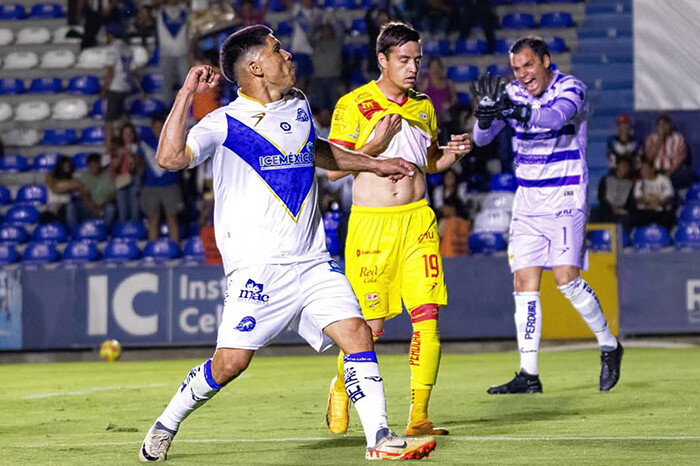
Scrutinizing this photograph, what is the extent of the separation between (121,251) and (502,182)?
5389mm

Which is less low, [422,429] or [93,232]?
[93,232]

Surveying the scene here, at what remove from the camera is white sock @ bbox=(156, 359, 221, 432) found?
20.2 feet

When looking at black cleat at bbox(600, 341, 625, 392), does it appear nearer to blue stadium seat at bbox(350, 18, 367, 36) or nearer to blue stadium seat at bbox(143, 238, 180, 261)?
blue stadium seat at bbox(143, 238, 180, 261)

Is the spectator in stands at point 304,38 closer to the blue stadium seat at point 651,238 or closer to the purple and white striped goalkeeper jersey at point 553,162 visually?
the blue stadium seat at point 651,238

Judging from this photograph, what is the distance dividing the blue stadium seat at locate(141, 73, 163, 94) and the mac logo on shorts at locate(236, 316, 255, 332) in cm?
1583

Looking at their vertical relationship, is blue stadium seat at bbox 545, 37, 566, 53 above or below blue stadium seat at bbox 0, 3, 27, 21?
below

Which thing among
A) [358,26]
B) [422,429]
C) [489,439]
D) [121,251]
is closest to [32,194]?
[121,251]

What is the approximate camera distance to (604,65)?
69.7 ft

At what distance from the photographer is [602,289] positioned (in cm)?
1571

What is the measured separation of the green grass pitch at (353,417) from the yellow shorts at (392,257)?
2.61 feet

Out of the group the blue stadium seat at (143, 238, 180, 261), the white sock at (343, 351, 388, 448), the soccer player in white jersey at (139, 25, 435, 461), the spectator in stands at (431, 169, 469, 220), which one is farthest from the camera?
the blue stadium seat at (143, 238, 180, 261)

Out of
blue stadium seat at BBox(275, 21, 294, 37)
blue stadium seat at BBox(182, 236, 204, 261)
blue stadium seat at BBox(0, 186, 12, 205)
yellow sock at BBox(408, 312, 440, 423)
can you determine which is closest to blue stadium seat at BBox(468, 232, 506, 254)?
blue stadium seat at BBox(182, 236, 204, 261)

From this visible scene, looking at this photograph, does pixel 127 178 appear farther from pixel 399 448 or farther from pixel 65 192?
pixel 399 448

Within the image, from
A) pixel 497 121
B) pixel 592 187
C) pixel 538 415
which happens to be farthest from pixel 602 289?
pixel 538 415
